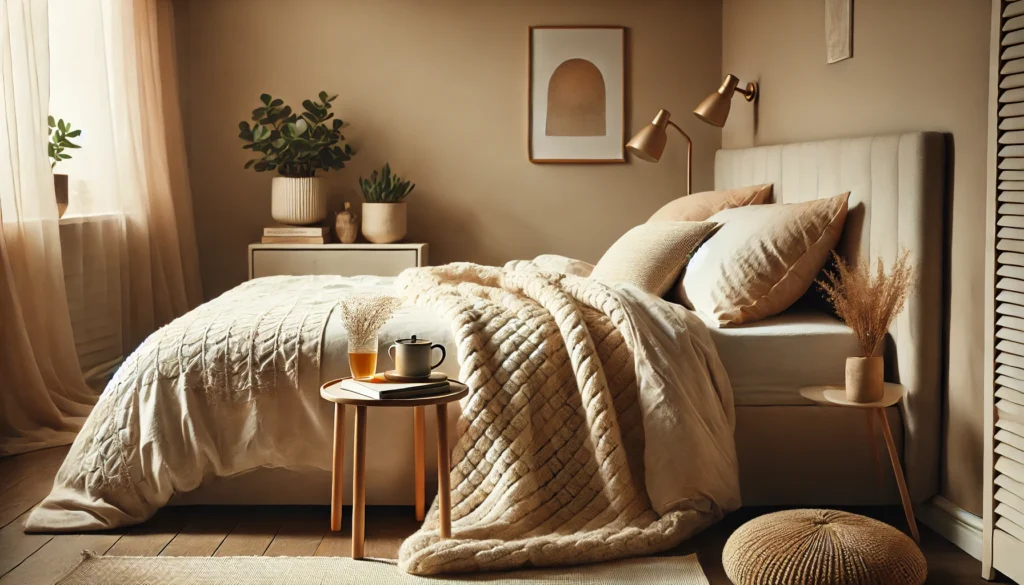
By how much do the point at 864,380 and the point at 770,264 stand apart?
1.82 feet

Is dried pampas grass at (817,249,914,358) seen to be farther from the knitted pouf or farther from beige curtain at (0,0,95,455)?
beige curtain at (0,0,95,455)

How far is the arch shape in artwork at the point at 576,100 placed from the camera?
503 centimetres

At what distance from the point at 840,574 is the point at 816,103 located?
2.01 meters

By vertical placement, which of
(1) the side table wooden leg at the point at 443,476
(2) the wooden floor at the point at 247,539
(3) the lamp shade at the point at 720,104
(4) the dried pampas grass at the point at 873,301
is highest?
(3) the lamp shade at the point at 720,104

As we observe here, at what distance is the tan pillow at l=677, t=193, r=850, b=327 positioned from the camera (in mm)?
2846

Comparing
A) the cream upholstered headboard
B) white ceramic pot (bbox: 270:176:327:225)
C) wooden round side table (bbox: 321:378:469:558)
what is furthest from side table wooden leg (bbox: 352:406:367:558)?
white ceramic pot (bbox: 270:176:327:225)

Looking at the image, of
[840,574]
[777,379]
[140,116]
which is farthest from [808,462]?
[140,116]

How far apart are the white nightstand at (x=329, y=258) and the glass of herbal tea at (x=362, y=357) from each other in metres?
2.48

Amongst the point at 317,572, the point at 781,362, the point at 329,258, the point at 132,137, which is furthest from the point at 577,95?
the point at 317,572

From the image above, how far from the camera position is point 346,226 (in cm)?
486

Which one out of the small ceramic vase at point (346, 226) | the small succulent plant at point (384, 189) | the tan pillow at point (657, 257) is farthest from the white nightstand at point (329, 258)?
the tan pillow at point (657, 257)

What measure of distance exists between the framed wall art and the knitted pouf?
3.15 meters

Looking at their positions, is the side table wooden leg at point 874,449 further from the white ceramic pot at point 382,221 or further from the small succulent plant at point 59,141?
the small succulent plant at point 59,141

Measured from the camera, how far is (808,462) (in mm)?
2713
